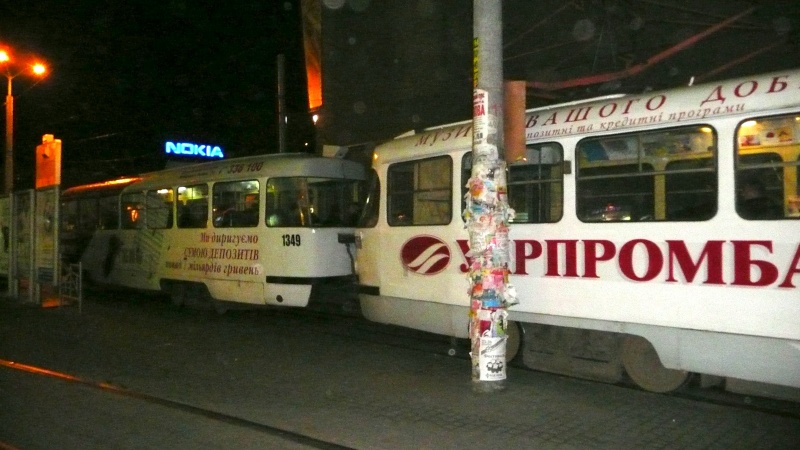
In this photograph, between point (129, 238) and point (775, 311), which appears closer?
point (775, 311)

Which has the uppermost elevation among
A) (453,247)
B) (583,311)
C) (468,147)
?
(468,147)

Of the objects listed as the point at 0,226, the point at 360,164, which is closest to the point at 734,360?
the point at 360,164

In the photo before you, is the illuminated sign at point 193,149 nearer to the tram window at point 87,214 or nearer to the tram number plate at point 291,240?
the tram window at point 87,214

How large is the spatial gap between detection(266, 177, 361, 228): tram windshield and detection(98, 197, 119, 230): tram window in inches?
254

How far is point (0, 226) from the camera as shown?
20078mm

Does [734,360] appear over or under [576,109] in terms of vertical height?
under

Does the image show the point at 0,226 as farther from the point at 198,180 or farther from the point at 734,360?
the point at 734,360

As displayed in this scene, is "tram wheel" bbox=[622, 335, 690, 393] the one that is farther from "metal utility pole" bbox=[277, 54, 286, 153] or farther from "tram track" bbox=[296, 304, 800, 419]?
"metal utility pole" bbox=[277, 54, 286, 153]

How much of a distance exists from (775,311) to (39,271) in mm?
14178

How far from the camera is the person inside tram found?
21.3 ft

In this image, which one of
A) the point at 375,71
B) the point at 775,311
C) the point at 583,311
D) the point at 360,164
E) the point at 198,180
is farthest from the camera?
the point at 375,71

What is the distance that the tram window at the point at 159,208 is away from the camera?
15.3 meters

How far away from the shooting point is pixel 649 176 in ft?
24.1

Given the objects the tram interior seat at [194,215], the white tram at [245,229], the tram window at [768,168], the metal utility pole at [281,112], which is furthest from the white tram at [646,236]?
the metal utility pole at [281,112]
